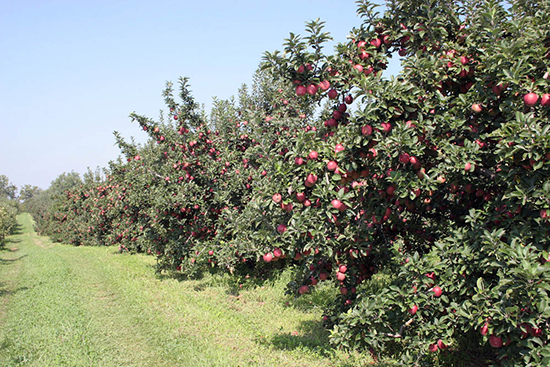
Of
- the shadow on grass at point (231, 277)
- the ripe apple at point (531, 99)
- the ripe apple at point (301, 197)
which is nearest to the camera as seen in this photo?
the ripe apple at point (531, 99)

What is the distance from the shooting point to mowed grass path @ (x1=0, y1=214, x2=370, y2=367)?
219 inches

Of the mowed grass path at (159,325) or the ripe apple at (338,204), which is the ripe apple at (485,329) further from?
the mowed grass path at (159,325)

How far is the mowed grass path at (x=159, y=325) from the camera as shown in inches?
219

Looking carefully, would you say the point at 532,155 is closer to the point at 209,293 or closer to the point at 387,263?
the point at 387,263

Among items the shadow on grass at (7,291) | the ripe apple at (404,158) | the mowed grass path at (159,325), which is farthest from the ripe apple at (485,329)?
the shadow on grass at (7,291)

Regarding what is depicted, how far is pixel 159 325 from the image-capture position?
6926mm

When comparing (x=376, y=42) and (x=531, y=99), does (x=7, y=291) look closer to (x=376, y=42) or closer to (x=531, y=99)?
(x=376, y=42)

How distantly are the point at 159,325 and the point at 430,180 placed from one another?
563 cm

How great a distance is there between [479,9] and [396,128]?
59.4 inches

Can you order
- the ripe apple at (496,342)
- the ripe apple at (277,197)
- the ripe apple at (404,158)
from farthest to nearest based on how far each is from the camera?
the ripe apple at (277,197)
the ripe apple at (404,158)
the ripe apple at (496,342)

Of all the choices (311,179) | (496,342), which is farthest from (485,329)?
(311,179)

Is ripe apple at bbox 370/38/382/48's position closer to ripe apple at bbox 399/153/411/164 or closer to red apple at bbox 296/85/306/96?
red apple at bbox 296/85/306/96

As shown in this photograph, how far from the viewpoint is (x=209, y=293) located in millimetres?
9211

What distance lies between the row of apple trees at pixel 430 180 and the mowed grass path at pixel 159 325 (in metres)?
1.53
